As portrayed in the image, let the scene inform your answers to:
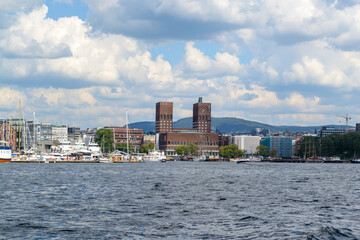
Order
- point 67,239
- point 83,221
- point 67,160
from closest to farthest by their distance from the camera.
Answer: point 67,239 < point 83,221 < point 67,160

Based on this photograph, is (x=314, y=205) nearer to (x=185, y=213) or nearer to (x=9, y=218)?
(x=185, y=213)

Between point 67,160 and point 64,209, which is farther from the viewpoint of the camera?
point 67,160

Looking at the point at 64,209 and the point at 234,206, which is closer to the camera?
the point at 64,209

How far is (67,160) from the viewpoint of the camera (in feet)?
A: 591

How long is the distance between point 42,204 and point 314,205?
21.8 meters

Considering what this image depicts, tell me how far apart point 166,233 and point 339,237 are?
9.19 m

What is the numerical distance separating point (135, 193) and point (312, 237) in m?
27.2

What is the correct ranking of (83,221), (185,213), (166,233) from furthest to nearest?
1. (185,213)
2. (83,221)
3. (166,233)

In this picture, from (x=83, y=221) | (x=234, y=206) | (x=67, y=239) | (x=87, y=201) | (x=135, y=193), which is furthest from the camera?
(x=135, y=193)

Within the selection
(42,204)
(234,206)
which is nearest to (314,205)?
(234,206)

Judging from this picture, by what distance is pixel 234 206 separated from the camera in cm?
4047

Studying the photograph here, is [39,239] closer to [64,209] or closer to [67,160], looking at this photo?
[64,209]

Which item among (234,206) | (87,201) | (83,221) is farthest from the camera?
(87,201)

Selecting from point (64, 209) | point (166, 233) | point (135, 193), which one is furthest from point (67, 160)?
point (166, 233)
